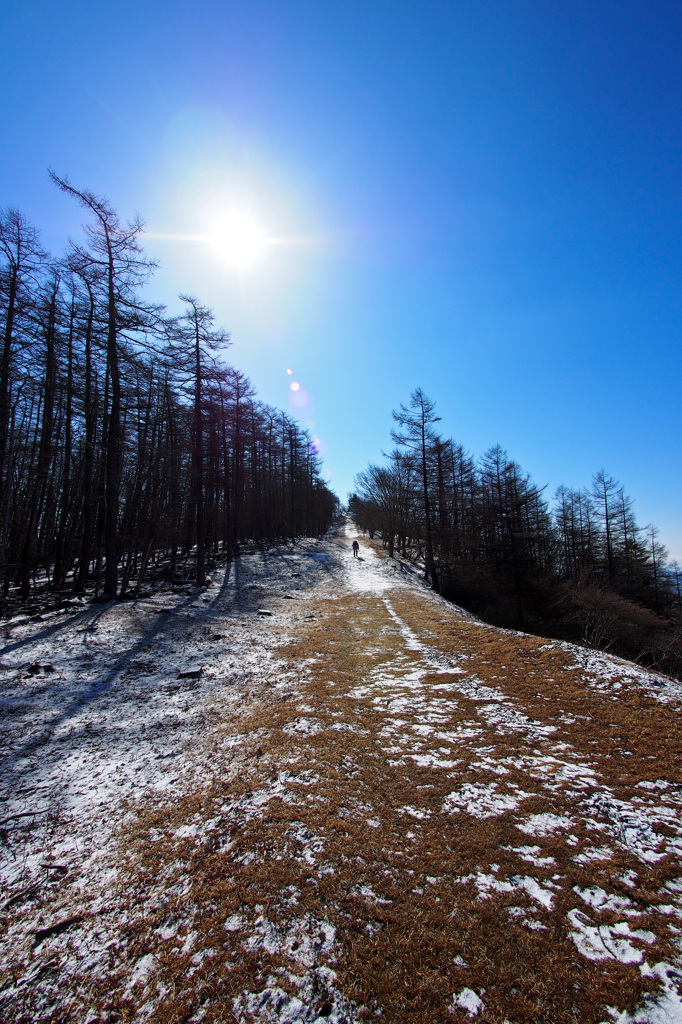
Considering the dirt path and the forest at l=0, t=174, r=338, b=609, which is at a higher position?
the forest at l=0, t=174, r=338, b=609

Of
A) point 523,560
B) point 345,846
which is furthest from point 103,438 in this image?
point 523,560

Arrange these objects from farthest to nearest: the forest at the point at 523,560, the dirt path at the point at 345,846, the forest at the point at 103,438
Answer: the forest at the point at 523,560 → the forest at the point at 103,438 → the dirt path at the point at 345,846

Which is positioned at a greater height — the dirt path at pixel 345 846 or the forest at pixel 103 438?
the forest at pixel 103 438

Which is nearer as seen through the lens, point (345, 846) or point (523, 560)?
point (345, 846)

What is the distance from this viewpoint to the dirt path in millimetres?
2432

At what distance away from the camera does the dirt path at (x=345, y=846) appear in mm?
2432

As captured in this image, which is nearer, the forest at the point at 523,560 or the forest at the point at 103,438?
the forest at the point at 103,438

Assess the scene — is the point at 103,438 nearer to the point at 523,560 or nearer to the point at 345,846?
the point at 345,846

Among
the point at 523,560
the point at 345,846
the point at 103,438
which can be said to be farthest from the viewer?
the point at 523,560

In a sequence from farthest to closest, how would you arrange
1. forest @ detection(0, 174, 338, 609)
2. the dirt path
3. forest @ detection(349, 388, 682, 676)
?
forest @ detection(349, 388, 682, 676) → forest @ detection(0, 174, 338, 609) → the dirt path

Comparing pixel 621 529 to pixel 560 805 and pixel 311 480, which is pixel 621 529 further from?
pixel 560 805

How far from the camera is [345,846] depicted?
362 cm

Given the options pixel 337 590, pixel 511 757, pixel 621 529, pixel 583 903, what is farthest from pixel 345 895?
pixel 621 529

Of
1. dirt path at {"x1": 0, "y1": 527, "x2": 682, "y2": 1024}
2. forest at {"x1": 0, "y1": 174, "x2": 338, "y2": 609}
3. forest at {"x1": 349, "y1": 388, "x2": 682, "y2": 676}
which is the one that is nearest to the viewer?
dirt path at {"x1": 0, "y1": 527, "x2": 682, "y2": 1024}
